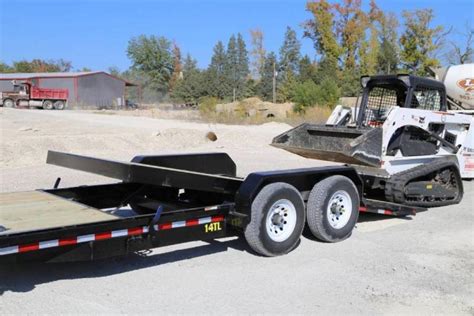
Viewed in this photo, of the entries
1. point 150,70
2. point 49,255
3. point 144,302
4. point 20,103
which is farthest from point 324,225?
point 150,70

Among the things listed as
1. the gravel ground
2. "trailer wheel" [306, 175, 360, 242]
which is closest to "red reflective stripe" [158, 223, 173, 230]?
the gravel ground

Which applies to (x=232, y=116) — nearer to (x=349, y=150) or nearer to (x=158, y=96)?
(x=349, y=150)

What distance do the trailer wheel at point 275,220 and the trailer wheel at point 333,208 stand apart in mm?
285

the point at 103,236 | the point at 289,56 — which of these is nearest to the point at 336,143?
the point at 103,236

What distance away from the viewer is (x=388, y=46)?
225 ft

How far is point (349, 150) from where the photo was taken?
8359 mm

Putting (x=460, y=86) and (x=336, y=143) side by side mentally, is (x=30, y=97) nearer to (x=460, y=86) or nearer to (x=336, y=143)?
(x=460, y=86)

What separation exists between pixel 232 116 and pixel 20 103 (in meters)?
25.0

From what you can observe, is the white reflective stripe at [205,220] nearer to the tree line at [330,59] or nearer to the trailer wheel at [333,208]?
the trailer wheel at [333,208]

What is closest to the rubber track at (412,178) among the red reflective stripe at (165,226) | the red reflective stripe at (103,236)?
the red reflective stripe at (165,226)

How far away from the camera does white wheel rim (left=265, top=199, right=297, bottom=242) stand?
6.09 metres

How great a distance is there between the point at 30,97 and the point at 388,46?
44110 millimetres

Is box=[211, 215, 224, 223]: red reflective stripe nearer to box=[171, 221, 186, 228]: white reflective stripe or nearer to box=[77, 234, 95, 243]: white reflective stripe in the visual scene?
box=[171, 221, 186, 228]: white reflective stripe

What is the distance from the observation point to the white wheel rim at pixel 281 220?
6.09 meters
